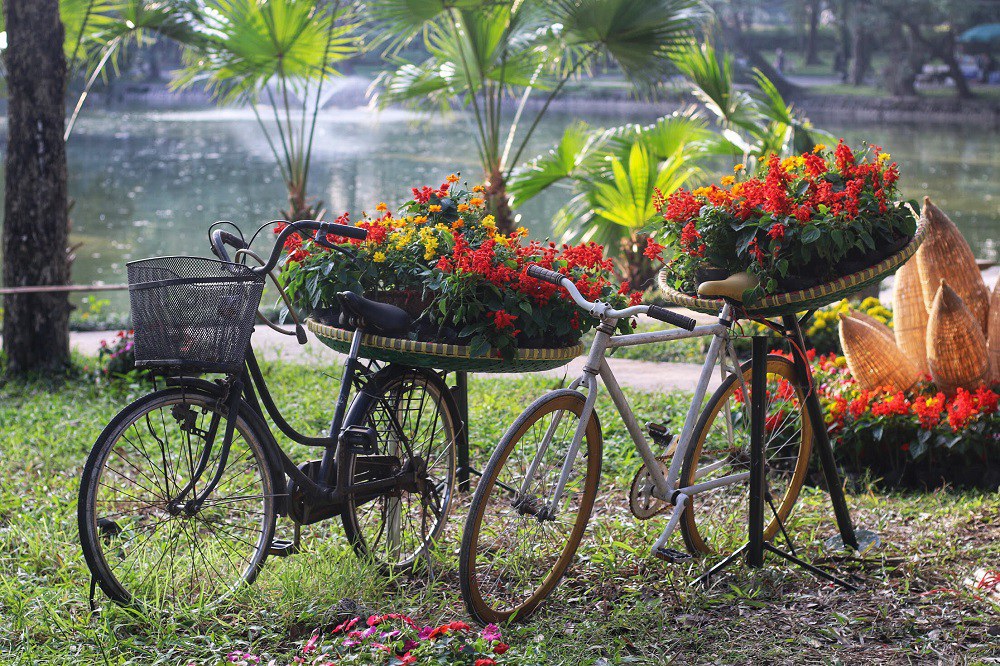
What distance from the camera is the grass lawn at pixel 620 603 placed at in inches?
114

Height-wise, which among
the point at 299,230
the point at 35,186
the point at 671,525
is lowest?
the point at 671,525

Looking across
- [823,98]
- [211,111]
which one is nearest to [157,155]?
[211,111]

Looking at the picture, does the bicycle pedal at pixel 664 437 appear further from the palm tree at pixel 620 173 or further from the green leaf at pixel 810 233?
the palm tree at pixel 620 173

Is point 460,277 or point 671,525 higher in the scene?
point 460,277

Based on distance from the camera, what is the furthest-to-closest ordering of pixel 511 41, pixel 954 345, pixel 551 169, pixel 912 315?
pixel 511 41
pixel 551 169
pixel 912 315
pixel 954 345

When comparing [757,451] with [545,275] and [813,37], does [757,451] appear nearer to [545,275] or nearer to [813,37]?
[545,275]

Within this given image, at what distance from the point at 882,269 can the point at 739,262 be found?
44 centimetres

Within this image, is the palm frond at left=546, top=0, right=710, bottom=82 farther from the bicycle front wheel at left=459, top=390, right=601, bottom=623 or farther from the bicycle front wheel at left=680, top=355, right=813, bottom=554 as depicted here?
the bicycle front wheel at left=459, top=390, right=601, bottom=623

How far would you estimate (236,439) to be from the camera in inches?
123

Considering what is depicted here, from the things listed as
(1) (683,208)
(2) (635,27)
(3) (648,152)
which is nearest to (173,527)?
(1) (683,208)

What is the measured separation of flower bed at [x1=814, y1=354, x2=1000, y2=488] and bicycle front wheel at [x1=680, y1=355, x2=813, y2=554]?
0.27 meters

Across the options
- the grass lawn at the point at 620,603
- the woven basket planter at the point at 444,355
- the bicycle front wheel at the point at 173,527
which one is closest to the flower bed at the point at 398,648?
the grass lawn at the point at 620,603

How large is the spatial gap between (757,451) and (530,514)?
0.82 metres

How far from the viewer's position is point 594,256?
3.35 metres
